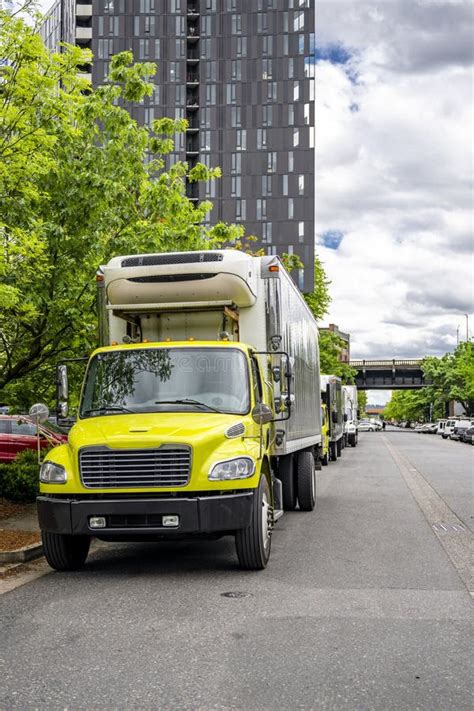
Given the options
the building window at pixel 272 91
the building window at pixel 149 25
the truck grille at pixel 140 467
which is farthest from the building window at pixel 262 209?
the truck grille at pixel 140 467

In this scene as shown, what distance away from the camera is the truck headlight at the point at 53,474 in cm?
800

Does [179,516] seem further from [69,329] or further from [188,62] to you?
[188,62]

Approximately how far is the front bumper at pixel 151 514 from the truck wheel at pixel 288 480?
4144 mm

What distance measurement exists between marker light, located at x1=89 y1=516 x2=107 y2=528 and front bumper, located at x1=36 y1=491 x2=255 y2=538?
0.03m

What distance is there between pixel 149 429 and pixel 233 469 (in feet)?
2.88

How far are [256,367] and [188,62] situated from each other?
83.6m

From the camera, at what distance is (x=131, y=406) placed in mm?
8844

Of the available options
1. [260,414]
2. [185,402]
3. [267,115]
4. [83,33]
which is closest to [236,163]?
[267,115]

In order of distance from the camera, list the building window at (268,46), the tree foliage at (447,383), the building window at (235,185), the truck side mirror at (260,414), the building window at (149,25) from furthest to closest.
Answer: the building window at (149,25), the building window at (268,46), the building window at (235,185), the tree foliage at (447,383), the truck side mirror at (260,414)

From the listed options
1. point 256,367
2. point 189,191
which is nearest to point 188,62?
point 189,191

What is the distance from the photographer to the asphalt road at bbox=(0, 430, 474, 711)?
467 cm


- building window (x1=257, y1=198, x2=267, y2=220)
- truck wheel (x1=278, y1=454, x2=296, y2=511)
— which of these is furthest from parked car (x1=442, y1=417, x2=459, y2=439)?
truck wheel (x1=278, y1=454, x2=296, y2=511)

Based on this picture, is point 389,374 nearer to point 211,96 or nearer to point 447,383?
point 447,383

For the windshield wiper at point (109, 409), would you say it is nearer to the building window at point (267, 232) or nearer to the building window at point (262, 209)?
the building window at point (267, 232)
